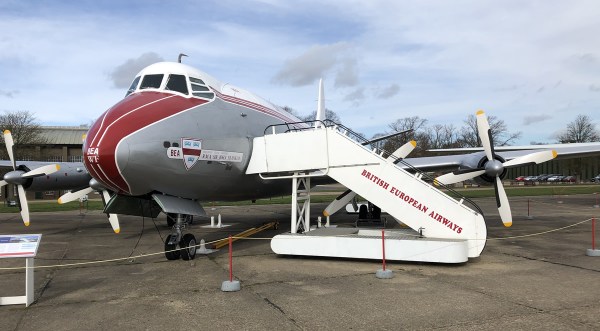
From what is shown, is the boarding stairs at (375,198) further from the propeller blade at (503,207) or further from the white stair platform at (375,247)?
the propeller blade at (503,207)

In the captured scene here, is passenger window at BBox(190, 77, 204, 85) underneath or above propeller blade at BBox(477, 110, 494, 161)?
above

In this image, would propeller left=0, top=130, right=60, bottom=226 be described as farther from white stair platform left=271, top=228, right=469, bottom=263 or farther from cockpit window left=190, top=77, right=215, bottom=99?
white stair platform left=271, top=228, right=469, bottom=263

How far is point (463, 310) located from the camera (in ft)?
19.8

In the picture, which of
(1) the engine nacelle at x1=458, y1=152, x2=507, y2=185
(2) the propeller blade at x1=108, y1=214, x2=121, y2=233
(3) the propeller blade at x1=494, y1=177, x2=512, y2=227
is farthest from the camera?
(2) the propeller blade at x1=108, y1=214, x2=121, y2=233

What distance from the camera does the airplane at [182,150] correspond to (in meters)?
8.86

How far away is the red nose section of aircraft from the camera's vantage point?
339 inches

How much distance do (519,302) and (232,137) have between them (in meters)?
7.55

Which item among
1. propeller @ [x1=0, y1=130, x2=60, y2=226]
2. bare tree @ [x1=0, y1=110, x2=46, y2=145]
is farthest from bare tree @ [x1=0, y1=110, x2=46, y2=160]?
propeller @ [x1=0, y1=130, x2=60, y2=226]

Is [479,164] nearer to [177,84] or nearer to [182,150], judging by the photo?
[182,150]

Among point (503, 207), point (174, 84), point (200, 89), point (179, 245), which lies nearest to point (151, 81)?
point (174, 84)

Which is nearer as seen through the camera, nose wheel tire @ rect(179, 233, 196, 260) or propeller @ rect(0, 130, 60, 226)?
nose wheel tire @ rect(179, 233, 196, 260)

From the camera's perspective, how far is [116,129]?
8.79 m

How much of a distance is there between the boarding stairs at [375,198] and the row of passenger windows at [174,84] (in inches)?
83.5

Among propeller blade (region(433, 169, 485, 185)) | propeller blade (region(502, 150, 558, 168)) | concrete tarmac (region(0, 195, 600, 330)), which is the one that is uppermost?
propeller blade (region(502, 150, 558, 168))
